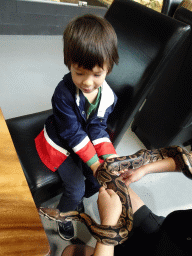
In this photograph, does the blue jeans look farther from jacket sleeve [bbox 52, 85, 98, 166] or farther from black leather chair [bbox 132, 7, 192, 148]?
black leather chair [bbox 132, 7, 192, 148]

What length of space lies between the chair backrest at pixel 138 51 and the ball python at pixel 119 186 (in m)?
0.22

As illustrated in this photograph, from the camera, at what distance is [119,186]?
0.85m

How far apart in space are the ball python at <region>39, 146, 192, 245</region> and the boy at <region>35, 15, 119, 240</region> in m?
0.11

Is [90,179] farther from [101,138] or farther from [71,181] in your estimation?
[101,138]

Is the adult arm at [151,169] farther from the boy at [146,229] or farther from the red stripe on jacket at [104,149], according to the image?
the red stripe on jacket at [104,149]

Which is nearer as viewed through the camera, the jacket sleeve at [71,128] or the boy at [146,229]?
the boy at [146,229]

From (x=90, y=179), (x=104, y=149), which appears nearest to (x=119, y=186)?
(x=104, y=149)

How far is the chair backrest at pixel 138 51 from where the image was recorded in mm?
852

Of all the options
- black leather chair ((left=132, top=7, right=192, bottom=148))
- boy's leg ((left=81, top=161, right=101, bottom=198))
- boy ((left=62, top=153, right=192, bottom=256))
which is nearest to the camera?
boy ((left=62, top=153, right=192, bottom=256))

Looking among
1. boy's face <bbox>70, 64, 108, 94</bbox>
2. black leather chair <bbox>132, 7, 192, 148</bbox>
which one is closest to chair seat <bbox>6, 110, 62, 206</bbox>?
boy's face <bbox>70, 64, 108, 94</bbox>

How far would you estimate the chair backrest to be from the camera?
85 centimetres

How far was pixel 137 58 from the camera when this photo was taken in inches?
38.3

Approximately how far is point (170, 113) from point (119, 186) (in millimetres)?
1128

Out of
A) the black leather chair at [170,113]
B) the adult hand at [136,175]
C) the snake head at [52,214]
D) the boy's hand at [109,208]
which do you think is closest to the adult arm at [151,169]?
the adult hand at [136,175]
